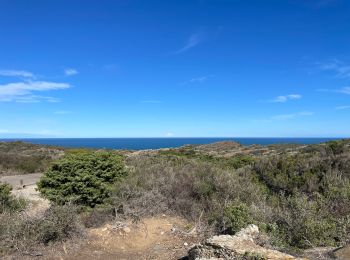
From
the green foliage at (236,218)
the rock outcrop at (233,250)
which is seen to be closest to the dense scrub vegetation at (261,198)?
the green foliage at (236,218)

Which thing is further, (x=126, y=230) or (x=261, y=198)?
(x=261, y=198)

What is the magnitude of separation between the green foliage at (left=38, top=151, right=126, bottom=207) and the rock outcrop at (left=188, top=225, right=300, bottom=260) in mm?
4966

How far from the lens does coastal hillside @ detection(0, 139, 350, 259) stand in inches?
270

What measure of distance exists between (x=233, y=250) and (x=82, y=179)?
251 inches

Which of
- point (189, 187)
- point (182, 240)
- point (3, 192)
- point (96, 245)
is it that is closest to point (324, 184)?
point (189, 187)

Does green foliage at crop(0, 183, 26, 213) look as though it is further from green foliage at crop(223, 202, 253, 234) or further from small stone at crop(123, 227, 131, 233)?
green foliage at crop(223, 202, 253, 234)

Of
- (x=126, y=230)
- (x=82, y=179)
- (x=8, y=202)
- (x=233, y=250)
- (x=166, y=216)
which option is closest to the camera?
(x=233, y=250)

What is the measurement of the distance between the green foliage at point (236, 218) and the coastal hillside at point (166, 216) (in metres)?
0.02

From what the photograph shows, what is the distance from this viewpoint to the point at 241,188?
1121cm

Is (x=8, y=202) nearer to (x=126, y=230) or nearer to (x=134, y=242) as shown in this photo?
(x=126, y=230)

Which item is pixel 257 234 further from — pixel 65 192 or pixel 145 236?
pixel 65 192

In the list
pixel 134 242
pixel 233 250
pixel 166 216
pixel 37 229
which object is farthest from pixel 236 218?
pixel 37 229

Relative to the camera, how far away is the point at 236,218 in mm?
8055

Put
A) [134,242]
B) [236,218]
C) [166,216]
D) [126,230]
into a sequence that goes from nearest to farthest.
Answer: [236,218] < [134,242] < [126,230] < [166,216]
